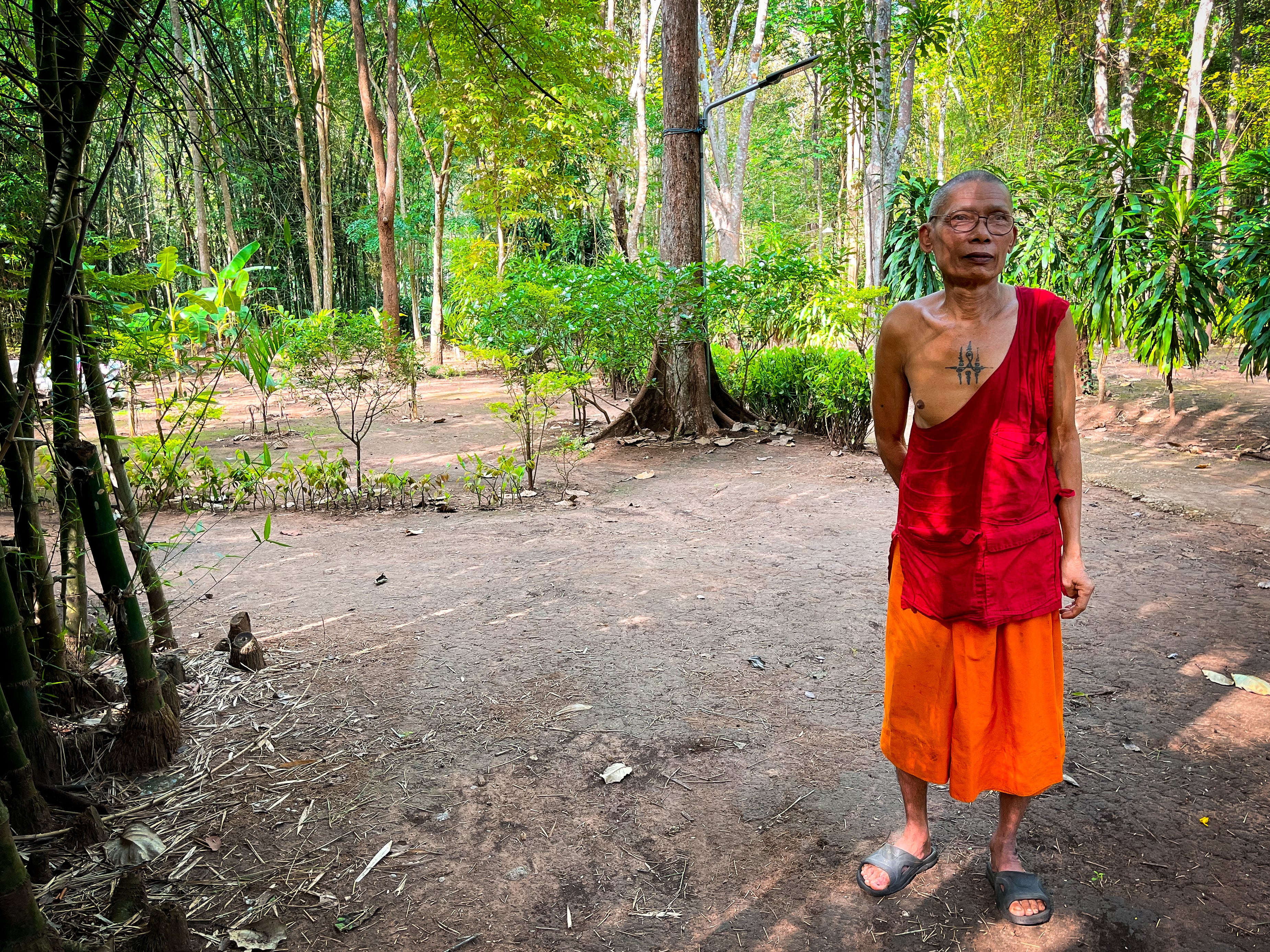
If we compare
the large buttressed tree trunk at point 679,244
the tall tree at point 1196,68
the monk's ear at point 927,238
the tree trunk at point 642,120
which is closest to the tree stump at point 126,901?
the monk's ear at point 927,238

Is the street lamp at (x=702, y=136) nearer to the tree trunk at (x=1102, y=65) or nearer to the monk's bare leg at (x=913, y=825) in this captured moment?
the monk's bare leg at (x=913, y=825)

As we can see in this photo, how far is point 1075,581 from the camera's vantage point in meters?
2.04

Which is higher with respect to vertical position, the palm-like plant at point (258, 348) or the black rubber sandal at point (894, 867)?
the palm-like plant at point (258, 348)

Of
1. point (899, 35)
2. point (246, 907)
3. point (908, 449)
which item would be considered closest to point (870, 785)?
point (908, 449)

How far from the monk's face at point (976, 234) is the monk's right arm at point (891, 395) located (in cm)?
20

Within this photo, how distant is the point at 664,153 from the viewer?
28.7ft

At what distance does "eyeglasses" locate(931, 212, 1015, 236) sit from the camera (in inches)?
76.4

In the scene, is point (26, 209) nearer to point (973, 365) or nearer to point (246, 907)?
point (246, 907)

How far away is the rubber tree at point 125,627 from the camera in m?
2.33

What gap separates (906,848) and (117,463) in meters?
2.53

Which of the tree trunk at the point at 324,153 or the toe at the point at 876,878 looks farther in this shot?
the tree trunk at the point at 324,153

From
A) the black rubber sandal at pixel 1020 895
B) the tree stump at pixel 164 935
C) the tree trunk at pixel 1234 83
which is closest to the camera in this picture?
the tree stump at pixel 164 935

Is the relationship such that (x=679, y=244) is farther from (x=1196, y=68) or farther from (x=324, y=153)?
(x=324, y=153)

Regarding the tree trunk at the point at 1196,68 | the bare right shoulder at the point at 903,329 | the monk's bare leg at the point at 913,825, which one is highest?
the tree trunk at the point at 1196,68
